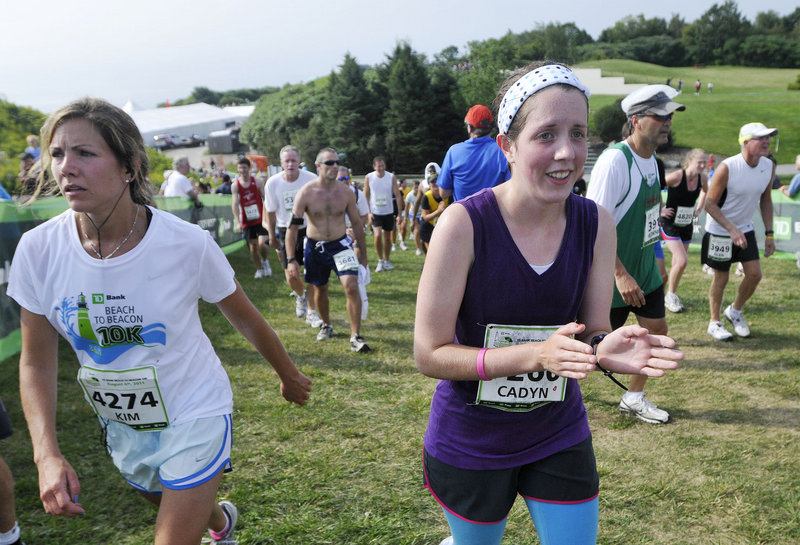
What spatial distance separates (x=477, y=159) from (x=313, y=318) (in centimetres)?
305

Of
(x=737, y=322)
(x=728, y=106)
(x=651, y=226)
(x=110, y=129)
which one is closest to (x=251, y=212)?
(x=737, y=322)

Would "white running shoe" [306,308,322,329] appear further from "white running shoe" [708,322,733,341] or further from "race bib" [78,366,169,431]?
"race bib" [78,366,169,431]

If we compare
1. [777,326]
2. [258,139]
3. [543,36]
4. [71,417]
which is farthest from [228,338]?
[543,36]

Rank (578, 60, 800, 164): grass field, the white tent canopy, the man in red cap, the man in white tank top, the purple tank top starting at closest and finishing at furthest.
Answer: the purple tank top < the man in red cap < the man in white tank top < (578, 60, 800, 164): grass field < the white tent canopy

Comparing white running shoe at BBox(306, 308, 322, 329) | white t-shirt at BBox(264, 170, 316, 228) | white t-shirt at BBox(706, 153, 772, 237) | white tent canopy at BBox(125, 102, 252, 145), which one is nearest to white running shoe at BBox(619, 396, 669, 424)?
white t-shirt at BBox(706, 153, 772, 237)

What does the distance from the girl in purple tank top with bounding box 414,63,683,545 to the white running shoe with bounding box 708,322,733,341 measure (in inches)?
204

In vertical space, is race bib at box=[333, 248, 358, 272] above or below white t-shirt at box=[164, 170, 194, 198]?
below

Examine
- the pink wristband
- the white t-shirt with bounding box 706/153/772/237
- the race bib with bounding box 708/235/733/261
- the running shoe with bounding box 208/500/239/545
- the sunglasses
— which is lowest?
the running shoe with bounding box 208/500/239/545

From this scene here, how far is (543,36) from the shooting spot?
8325cm

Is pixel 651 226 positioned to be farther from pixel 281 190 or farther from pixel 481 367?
pixel 281 190

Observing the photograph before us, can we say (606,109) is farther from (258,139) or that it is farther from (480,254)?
(480,254)

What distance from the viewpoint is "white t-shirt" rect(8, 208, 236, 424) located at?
195 centimetres

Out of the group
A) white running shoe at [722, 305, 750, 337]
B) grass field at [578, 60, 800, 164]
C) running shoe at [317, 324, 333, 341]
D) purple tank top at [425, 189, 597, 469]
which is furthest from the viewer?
grass field at [578, 60, 800, 164]

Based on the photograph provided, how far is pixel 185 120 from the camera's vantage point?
3578 inches
